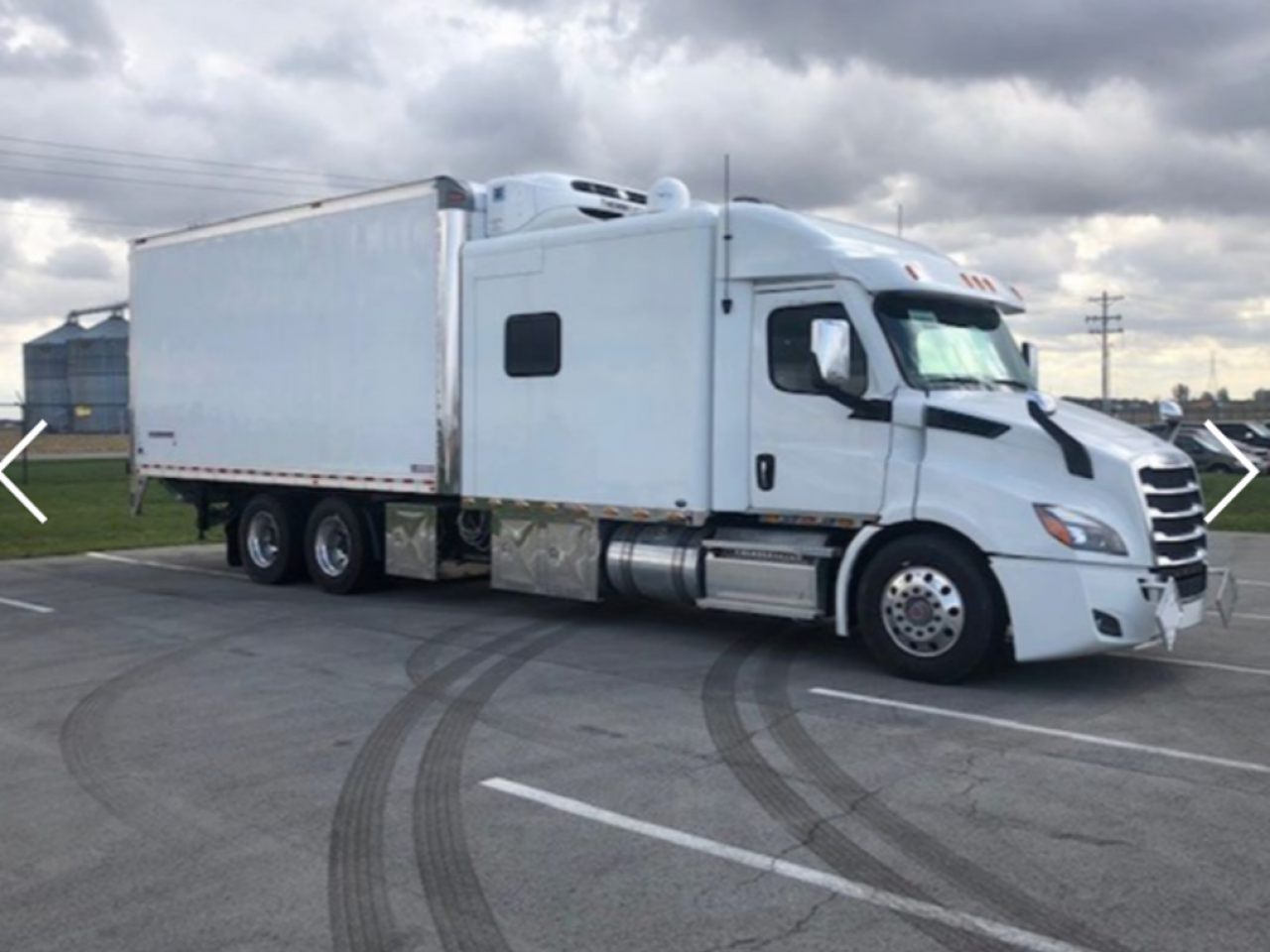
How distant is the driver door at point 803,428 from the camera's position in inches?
361

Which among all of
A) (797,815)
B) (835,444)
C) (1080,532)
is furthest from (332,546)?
(797,815)

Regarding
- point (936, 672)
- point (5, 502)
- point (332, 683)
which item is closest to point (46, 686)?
point (332, 683)

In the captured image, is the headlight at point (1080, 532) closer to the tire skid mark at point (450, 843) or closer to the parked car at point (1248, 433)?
the tire skid mark at point (450, 843)

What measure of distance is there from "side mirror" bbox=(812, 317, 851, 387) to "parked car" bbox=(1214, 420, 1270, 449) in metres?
33.7

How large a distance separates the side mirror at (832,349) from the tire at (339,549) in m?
5.93

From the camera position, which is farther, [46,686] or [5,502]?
[5,502]

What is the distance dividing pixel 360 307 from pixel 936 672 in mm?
6792

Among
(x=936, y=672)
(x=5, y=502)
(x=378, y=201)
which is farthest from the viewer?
(x=5, y=502)

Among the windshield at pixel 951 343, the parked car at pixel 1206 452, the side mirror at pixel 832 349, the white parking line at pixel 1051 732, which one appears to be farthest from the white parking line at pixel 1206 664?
the parked car at pixel 1206 452

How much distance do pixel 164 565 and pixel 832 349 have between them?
34.9ft

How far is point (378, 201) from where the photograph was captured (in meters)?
12.3

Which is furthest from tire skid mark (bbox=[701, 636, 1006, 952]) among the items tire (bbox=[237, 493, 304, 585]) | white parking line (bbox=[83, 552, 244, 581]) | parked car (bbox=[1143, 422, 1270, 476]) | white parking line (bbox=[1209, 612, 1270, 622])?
parked car (bbox=[1143, 422, 1270, 476])

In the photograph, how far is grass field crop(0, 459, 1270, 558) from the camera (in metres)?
18.7

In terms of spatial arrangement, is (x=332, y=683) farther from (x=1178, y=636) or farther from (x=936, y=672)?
(x=1178, y=636)
